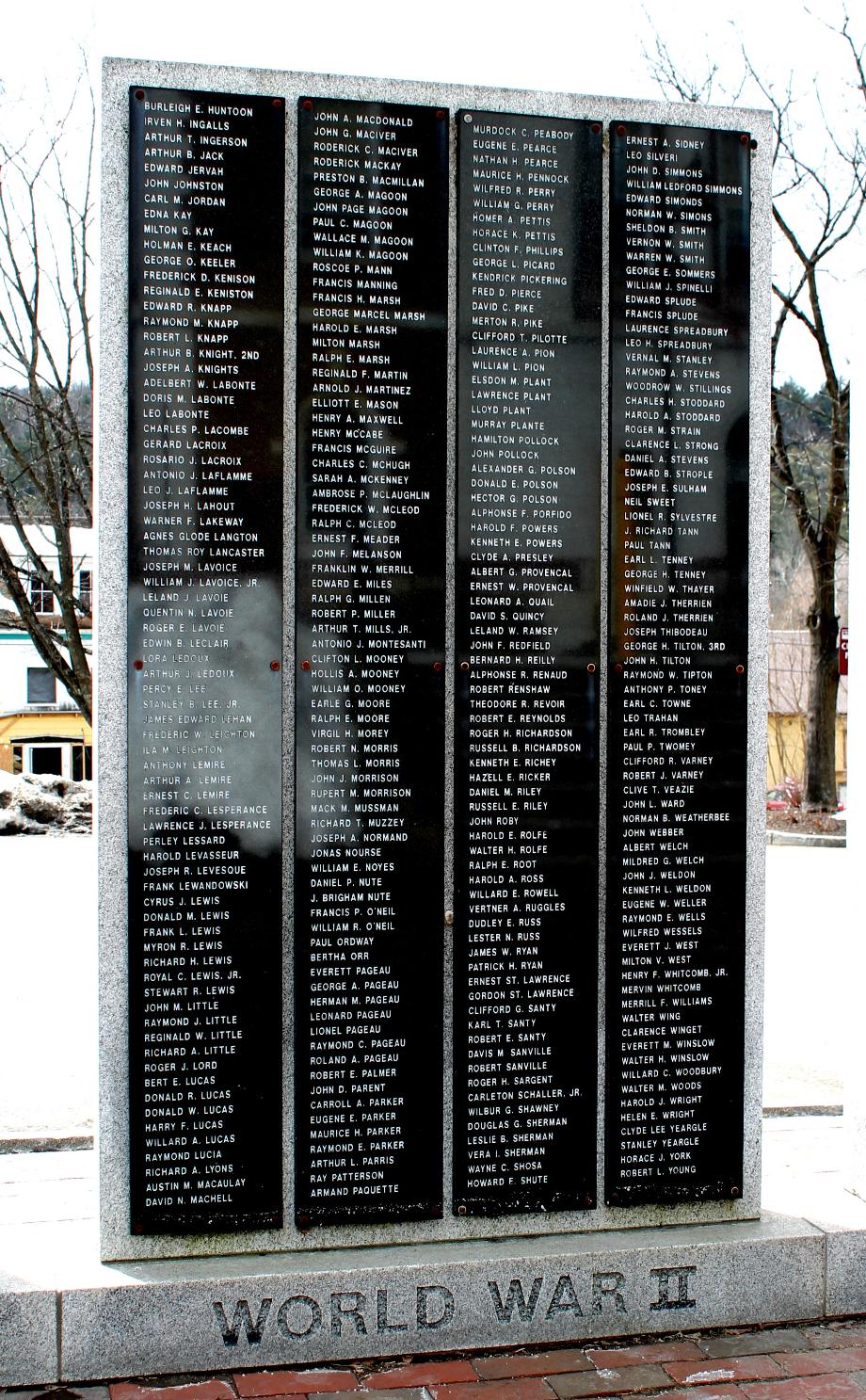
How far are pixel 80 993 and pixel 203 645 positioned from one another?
19.3ft

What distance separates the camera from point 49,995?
30.0 ft

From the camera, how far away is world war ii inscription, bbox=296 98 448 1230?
A: 165 inches

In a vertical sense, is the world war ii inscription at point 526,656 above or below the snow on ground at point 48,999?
above

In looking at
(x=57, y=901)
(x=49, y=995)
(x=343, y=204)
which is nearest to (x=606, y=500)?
(x=343, y=204)

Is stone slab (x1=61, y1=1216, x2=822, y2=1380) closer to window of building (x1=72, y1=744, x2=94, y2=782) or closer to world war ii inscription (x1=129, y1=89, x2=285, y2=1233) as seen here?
world war ii inscription (x1=129, y1=89, x2=285, y2=1233)

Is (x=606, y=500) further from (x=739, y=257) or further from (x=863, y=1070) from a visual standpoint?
(x=863, y=1070)

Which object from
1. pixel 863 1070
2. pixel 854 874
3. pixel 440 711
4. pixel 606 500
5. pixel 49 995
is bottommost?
pixel 49 995

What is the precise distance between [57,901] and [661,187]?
10.4m

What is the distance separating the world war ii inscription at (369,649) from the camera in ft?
13.8

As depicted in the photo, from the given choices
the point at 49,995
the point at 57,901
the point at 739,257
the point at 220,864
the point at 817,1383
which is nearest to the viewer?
the point at 817,1383

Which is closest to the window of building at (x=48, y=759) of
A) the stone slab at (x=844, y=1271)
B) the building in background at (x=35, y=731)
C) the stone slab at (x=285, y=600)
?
the building in background at (x=35, y=731)

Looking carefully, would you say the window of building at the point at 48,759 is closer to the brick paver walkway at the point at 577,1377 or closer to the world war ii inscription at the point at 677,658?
the world war ii inscription at the point at 677,658

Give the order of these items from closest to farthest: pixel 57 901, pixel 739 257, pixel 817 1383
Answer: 1. pixel 817 1383
2. pixel 739 257
3. pixel 57 901

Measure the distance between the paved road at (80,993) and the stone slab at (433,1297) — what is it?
1.17 meters
